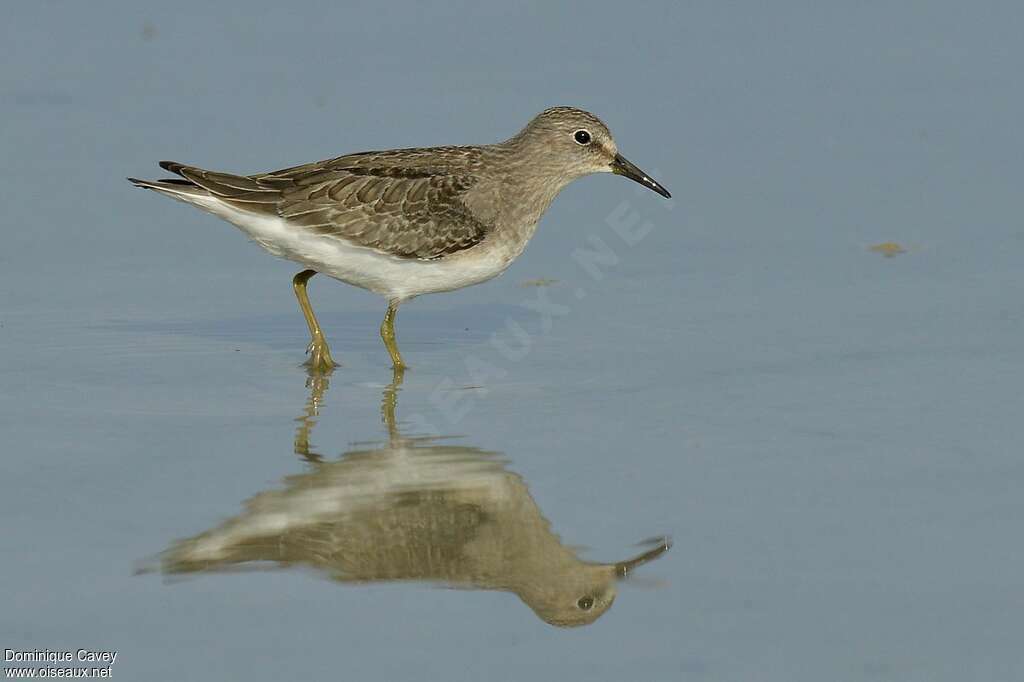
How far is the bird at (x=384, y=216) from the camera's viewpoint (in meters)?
11.1

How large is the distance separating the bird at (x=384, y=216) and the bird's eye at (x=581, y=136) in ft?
1.45

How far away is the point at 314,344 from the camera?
11.1 meters

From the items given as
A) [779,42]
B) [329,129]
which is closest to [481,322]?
[329,129]

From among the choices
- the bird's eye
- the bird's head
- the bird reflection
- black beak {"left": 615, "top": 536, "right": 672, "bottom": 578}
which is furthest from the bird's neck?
black beak {"left": 615, "top": 536, "right": 672, "bottom": 578}

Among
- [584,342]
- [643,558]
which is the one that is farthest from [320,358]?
[643,558]

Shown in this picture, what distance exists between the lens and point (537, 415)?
9.67m

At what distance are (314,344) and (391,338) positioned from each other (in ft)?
1.69

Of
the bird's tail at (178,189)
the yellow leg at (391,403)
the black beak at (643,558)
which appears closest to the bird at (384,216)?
the bird's tail at (178,189)

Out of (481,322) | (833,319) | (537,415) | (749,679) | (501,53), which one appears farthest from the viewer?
(501,53)

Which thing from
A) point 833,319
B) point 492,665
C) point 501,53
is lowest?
point 492,665

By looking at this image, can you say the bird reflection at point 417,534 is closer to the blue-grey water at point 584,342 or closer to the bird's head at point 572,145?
the blue-grey water at point 584,342

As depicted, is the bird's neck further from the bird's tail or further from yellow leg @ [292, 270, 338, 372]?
the bird's tail

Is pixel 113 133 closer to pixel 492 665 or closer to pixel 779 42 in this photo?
pixel 779 42

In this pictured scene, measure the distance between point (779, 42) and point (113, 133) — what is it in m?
6.27
